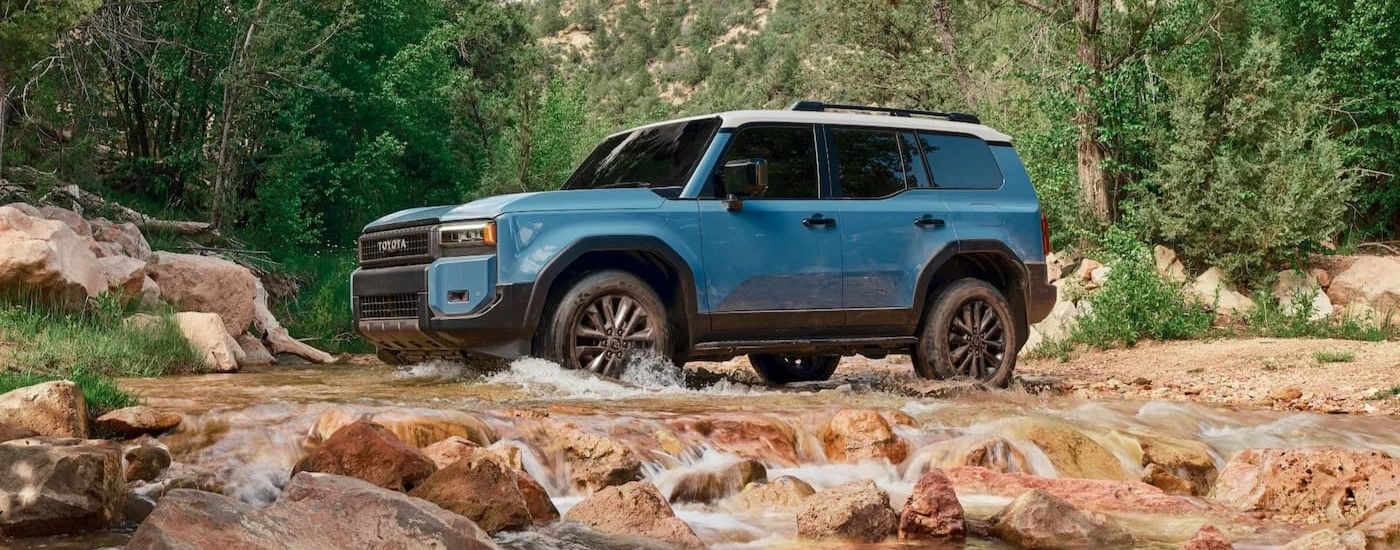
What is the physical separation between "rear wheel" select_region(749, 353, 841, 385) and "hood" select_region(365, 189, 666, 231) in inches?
130

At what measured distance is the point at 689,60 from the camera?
272ft

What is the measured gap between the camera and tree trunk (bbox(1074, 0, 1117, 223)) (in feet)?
60.0

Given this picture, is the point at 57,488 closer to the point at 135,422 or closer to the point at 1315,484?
the point at 135,422

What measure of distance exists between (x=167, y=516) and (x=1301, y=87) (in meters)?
18.3

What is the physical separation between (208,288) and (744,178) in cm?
670

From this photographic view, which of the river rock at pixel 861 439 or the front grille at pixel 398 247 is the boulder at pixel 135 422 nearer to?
the front grille at pixel 398 247

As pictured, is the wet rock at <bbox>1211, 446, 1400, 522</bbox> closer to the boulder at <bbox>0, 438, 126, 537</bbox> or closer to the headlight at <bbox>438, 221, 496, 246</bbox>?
the headlight at <bbox>438, 221, 496, 246</bbox>

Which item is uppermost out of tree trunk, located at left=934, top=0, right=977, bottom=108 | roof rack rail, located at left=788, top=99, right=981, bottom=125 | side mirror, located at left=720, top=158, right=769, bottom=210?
tree trunk, located at left=934, top=0, right=977, bottom=108

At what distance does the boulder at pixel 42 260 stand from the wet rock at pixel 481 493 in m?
6.90

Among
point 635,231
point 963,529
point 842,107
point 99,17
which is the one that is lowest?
point 963,529

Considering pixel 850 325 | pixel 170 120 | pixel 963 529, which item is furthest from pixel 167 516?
pixel 170 120

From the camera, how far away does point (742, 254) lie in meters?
9.00

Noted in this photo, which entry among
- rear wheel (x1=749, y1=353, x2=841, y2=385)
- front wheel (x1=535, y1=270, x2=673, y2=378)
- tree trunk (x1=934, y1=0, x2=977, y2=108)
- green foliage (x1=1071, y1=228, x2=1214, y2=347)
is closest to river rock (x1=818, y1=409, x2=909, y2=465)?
front wheel (x1=535, y1=270, x2=673, y2=378)

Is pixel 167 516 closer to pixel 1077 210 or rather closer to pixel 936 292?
pixel 936 292
